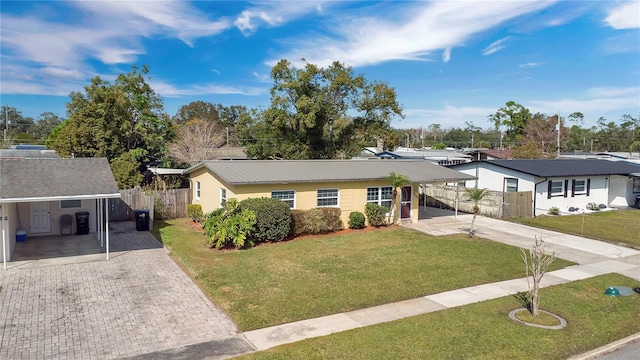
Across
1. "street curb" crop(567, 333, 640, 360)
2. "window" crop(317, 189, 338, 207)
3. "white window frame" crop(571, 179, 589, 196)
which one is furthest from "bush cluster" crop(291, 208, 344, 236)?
"white window frame" crop(571, 179, 589, 196)

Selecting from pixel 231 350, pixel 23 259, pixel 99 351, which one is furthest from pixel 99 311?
pixel 23 259

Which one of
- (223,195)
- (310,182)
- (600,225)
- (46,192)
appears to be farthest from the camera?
(600,225)

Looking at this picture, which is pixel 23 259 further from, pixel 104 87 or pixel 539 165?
pixel 539 165

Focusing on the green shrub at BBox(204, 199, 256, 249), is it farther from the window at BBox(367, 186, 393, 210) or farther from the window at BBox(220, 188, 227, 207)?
the window at BBox(367, 186, 393, 210)

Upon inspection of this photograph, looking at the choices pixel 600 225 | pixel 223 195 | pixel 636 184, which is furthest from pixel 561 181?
pixel 223 195

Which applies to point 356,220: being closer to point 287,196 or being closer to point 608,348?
point 287,196

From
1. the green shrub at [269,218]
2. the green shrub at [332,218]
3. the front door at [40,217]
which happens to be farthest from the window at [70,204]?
Result: the green shrub at [332,218]
